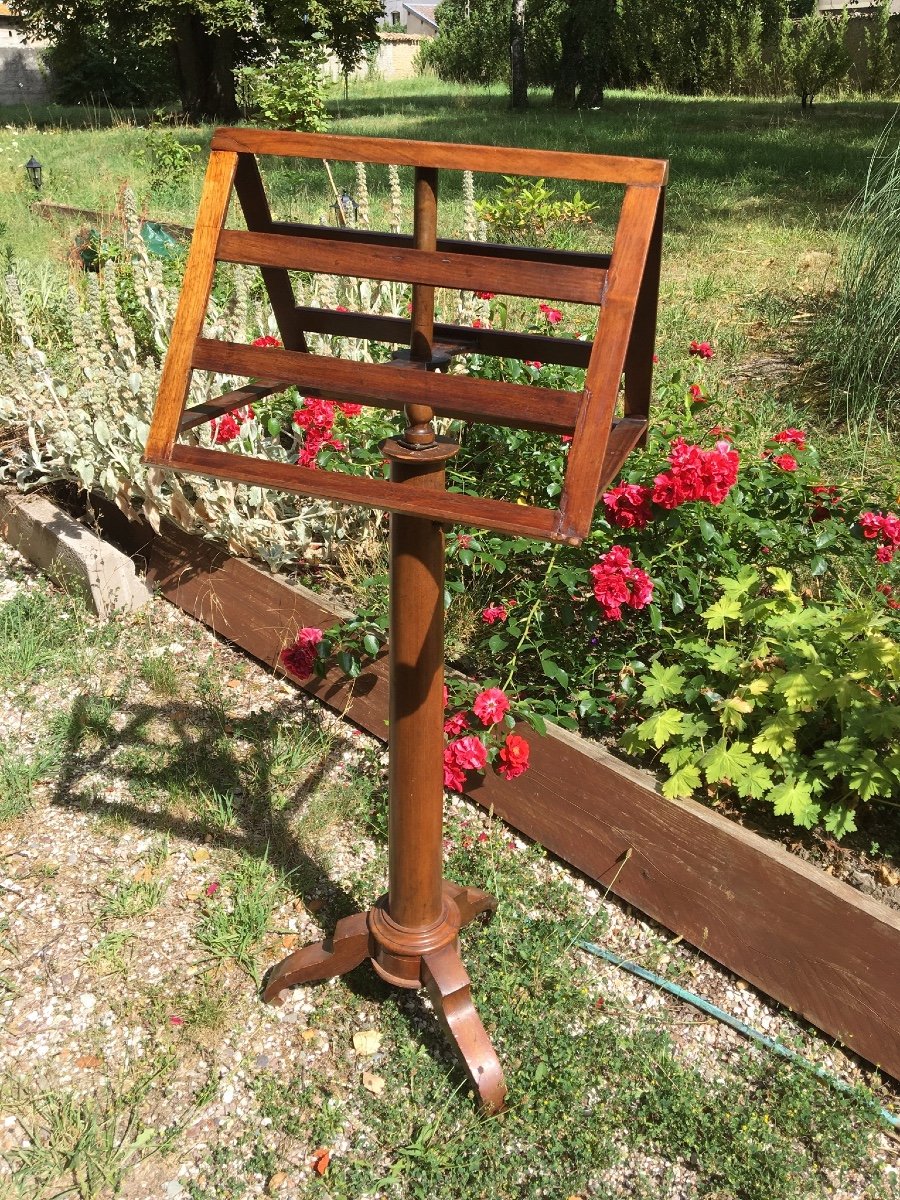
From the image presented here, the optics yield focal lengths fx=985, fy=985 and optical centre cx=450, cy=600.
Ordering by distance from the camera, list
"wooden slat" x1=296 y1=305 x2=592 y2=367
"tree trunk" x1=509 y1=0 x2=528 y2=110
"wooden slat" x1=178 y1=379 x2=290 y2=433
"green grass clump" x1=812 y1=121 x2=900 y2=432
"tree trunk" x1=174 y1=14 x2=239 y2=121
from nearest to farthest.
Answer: "wooden slat" x1=178 y1=379 x2=290 y2=433 → "wooden slat" x1=296 y1=305 x2=592 y2=367 → "green grass clump" x1=812 y1=121 x2=900 y2=432 → "tree trunk" x1=509 y1=0 x2=528 y2=110 → "tree trunk" x1=174 y1=14 x2=239 y2=121

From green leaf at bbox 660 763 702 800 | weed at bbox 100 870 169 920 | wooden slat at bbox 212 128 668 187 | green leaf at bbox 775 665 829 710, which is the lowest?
weed at bbox 100 870 169 920

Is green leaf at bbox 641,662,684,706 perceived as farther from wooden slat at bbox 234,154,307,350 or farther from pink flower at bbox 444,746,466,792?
wooden slat at bbox 234,154,307,350

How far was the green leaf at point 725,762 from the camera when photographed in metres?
2.14

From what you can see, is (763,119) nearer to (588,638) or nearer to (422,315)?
(588,638)

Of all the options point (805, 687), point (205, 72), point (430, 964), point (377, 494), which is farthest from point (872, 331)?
point (205, 72)

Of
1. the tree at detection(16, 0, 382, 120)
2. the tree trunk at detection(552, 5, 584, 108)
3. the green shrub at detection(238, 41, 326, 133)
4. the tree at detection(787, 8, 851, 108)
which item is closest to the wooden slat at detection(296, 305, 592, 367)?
the green shrub at detection(238, 41, 326, 133)

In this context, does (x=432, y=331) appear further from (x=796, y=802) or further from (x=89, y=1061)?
(x=89, y=1061)

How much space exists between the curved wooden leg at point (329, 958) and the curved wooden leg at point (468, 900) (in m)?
0.20

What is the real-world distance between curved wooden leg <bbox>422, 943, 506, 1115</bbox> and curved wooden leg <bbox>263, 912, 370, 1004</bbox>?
7.3 inches

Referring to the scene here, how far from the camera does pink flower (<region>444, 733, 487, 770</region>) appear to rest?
2367mm

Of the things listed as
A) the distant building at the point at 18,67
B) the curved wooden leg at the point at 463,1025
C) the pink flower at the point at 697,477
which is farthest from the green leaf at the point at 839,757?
the distant building at the point at 18,67

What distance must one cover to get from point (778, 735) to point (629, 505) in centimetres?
66

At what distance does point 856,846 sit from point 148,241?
15.6 ft

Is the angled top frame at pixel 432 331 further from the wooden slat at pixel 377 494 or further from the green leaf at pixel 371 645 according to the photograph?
the green leaf at pixel 371 645
